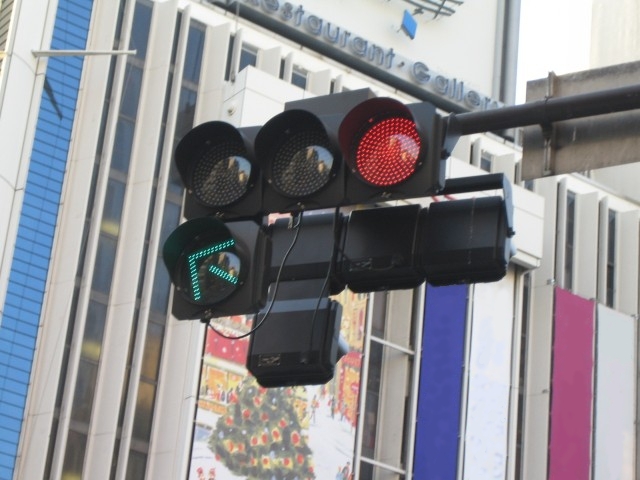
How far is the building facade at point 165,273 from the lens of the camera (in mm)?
34750

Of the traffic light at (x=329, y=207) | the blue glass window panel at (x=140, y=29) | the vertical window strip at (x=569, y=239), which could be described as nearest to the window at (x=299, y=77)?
the blue glass window panel at (x=140, y=29)

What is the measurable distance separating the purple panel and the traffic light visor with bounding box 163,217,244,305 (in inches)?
1338

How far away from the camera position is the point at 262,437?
3694 centimetres

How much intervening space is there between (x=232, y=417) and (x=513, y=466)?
9042 mm

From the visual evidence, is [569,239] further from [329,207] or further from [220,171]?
[329,207]

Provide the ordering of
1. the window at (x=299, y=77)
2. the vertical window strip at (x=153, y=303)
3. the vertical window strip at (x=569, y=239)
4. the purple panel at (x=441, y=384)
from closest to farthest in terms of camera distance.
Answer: the vertical window strip at (x=153, y=303), the purple panel at (x=441, y=384), the window at (x=299, y=77), the vertical window strip at (x=569, y=239)

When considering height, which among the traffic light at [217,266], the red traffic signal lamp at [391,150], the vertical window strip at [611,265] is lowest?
the traffic light at [217,266]

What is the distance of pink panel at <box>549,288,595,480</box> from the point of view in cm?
4338

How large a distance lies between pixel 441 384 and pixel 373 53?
9200 mm

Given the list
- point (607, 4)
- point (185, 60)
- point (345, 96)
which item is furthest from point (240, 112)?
point (345, 96)

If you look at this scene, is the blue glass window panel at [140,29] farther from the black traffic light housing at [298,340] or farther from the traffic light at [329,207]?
the black traffic light housing at [298,340]

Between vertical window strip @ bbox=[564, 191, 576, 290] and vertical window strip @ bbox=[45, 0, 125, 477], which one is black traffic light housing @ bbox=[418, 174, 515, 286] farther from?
vertical window strip @ bbox=[564, 191, 576, 290]

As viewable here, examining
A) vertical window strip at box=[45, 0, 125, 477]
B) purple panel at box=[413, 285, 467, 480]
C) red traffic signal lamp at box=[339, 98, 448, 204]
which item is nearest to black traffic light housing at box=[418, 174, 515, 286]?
red traffic signal lamp at box=[339, 98, 448, 204]

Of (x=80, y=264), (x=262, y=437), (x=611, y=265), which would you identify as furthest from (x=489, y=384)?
(x=80, y=264)
